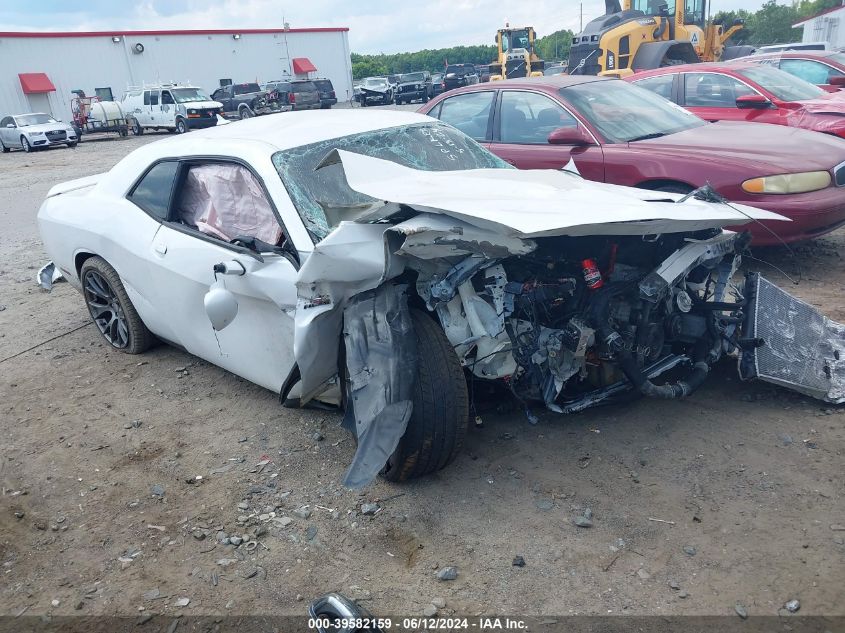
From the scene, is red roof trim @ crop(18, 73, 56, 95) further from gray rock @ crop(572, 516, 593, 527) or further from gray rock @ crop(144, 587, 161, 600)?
gray rock @ crop(572, 516, 593, 527)

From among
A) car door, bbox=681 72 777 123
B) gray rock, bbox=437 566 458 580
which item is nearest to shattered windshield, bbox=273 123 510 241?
gray rock, bbox=437 566 458 580

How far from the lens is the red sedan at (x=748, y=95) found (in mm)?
7242

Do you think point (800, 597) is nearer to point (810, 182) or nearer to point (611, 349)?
point (611, 349)

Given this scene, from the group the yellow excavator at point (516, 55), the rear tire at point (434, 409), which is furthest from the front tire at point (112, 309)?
the yellow excavator at point (516, 55)

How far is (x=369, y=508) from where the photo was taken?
3070 millimetres

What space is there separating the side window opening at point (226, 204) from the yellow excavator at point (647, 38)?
10.9m

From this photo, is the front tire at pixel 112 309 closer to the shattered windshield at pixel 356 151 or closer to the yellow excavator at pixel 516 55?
the shattered windshield at pixel 356 151

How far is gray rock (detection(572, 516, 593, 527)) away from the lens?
2820 mm

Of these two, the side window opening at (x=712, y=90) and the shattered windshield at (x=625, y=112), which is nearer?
the shattered windshield at (x=625, y=112)

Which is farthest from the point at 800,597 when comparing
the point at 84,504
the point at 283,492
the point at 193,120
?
the point at 193,120

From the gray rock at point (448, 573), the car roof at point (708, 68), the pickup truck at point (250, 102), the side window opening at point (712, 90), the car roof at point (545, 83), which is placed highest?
the car roof at point (545, 83)

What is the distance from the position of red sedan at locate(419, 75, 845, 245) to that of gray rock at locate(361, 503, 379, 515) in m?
3.66

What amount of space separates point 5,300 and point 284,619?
5461 mm

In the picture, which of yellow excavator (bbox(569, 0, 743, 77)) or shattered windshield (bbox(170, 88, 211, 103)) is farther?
shattered windshield (bbox(170, 88, 211, 103))
